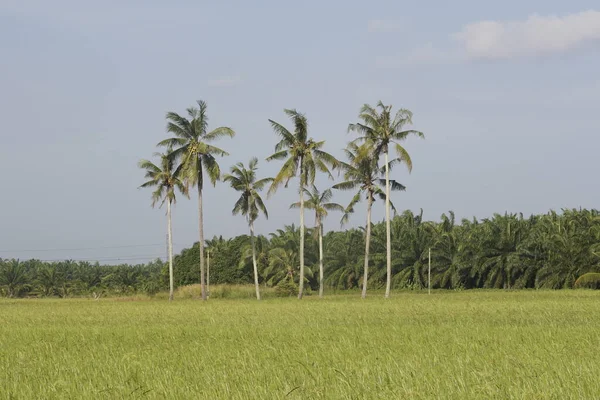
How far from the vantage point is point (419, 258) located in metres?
83.7

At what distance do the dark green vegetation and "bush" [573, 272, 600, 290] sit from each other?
1.18m

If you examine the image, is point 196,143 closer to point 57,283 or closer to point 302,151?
point 302,151

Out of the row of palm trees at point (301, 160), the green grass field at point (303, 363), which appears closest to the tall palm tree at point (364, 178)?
the row of palm trees at point (301, 160)

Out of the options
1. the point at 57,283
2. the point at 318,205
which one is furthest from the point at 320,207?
the point at 57,283

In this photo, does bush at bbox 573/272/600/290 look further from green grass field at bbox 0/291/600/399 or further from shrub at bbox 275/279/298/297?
green grass field at bbox 0/291/600/399

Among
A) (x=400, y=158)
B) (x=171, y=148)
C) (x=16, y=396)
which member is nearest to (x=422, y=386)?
(x=16, y=396)

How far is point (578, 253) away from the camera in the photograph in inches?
2756

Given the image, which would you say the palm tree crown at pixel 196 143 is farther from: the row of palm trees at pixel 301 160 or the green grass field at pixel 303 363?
the green grass field at pixel 303 363

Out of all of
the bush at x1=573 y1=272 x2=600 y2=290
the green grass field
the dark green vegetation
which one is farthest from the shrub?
the green grass field

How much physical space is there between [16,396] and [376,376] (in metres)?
5.37

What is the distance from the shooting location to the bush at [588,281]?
64.7 m

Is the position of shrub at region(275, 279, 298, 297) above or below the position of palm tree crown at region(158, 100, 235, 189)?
below

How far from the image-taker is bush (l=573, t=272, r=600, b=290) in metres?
64.7

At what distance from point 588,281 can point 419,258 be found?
20667mm
